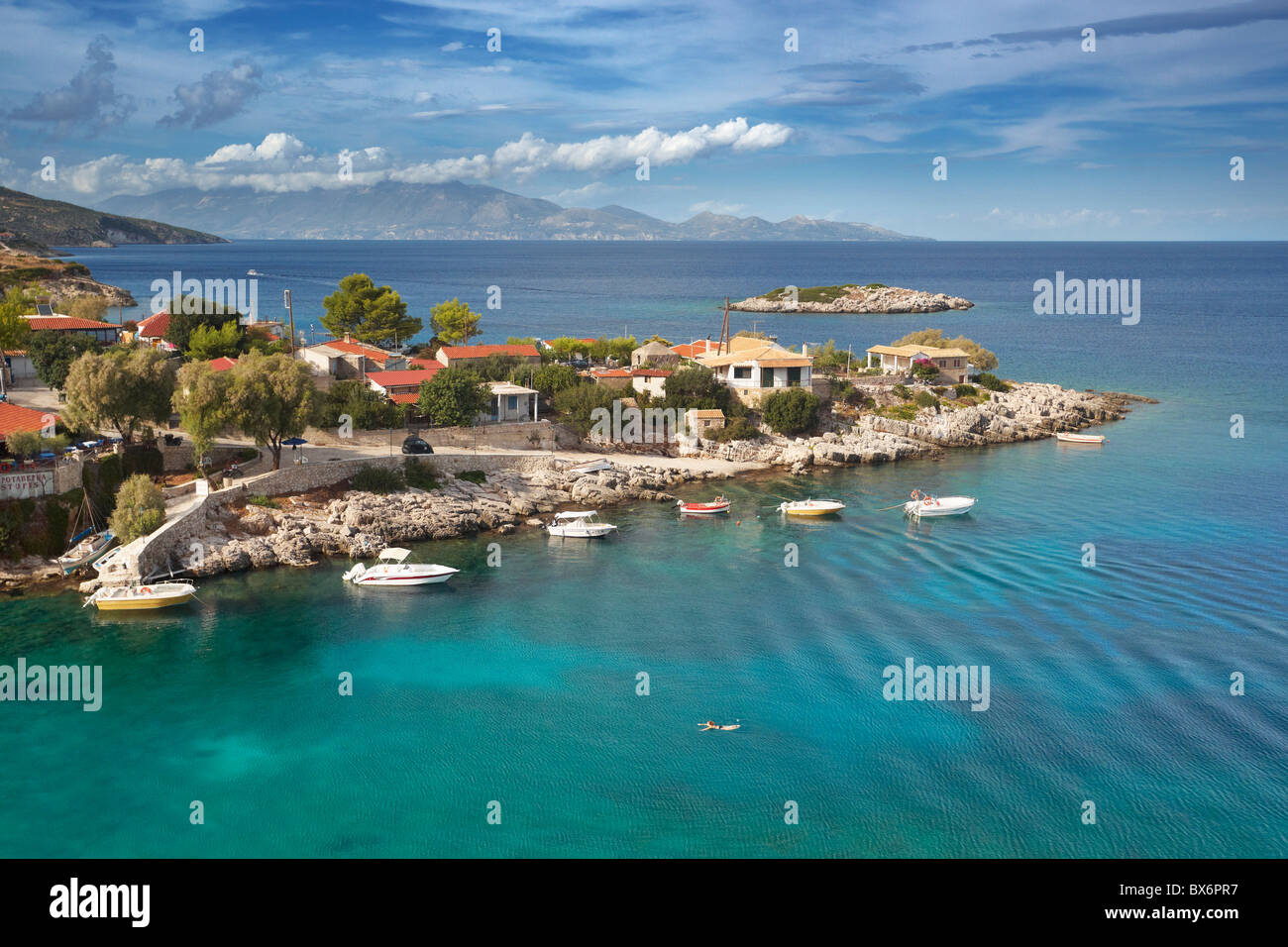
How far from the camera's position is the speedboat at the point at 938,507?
43.3 meters

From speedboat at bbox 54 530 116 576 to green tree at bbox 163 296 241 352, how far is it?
2440 cm

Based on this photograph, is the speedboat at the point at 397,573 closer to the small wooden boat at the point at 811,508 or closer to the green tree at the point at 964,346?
the small wooden boat at the point at 811,508

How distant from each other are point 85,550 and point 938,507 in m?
36.4

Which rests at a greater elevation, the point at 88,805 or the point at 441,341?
the point at 441,341

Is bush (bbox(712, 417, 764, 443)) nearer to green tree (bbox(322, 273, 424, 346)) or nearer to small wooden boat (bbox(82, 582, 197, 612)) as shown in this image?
green tree (bbox(322, 273, 424, 346))

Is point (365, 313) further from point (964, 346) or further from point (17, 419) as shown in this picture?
point (964, 346)

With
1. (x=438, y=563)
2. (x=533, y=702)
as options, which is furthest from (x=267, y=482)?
(x=533, y=702)

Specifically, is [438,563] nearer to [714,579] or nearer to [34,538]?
[714,579]

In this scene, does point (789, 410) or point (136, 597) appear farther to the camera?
point (789, 410)

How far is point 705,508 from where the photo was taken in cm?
4444

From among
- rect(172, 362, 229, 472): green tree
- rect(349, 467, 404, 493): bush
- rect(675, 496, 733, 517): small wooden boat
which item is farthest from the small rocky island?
rect(172, 362, 229, 472): green tree

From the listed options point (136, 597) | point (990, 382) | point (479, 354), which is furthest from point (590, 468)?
point (990, 382)
